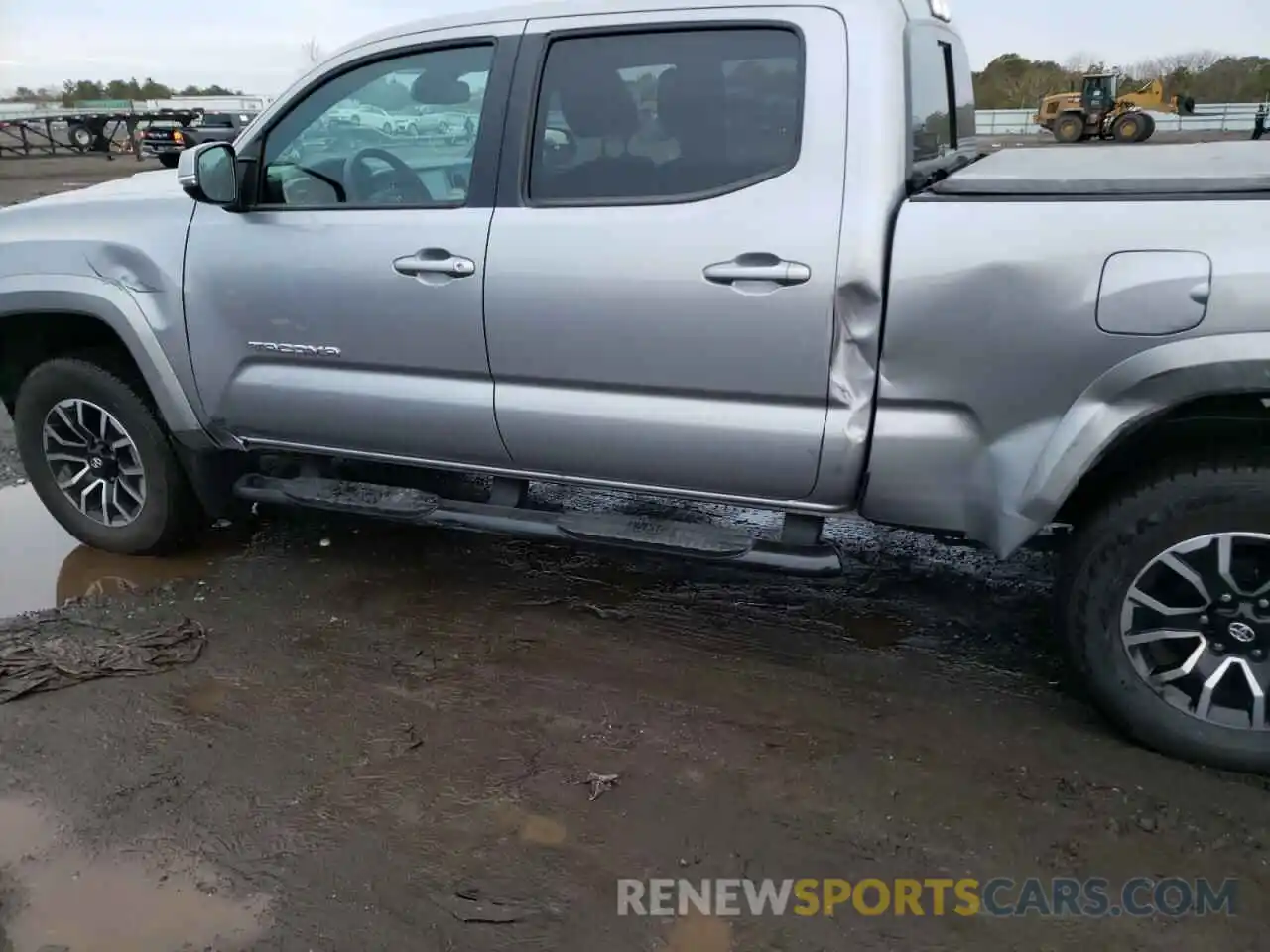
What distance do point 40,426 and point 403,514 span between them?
1.78 m

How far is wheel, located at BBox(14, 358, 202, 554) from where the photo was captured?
3984 millimetres

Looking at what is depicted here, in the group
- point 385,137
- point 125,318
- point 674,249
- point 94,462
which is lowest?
point 94,462

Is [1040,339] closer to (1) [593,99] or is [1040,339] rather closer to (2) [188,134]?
(1) [593,99]

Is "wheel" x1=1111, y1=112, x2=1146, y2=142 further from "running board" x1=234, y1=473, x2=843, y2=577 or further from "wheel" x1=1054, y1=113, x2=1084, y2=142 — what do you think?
"running board" x1=234, y1=473, x2=843, y2=577

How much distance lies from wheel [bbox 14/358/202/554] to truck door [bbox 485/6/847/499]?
5.47ft

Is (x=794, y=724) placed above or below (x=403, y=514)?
below

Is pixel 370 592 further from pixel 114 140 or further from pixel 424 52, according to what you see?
pixel 114 140

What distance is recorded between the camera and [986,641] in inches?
138

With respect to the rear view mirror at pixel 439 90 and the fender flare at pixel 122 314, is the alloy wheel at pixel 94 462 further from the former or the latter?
the rear view mirror at pixel 439 90

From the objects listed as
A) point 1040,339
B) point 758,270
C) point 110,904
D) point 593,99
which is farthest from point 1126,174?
point 110,904

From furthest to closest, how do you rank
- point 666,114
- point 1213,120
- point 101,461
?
point 1213,120
point 101,461
point 666,114

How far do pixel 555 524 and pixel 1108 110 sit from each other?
3112 centimetres

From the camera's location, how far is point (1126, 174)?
2682 mm

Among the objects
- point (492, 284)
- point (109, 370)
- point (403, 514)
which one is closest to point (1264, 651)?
point (492, 284)
